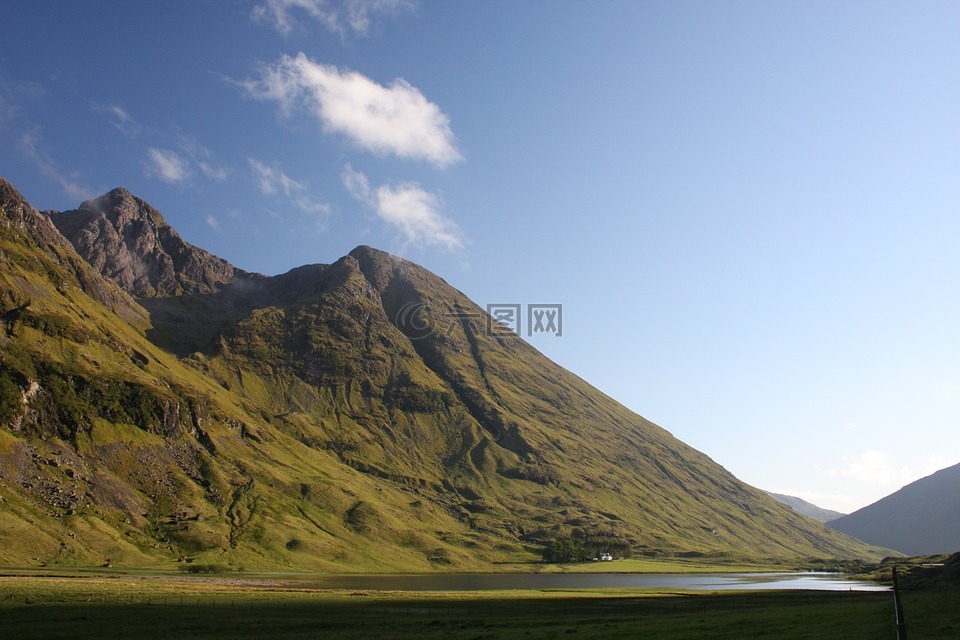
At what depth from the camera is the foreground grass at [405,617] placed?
52.1 m

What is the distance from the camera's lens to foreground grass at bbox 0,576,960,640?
171 ft

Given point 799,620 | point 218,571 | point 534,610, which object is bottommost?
point 218,571

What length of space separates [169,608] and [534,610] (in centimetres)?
4690

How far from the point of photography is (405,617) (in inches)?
2859

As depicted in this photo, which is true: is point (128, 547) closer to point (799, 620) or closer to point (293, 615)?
point (293, 615)

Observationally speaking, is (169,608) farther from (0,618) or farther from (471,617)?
(471,617)

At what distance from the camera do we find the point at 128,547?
19462cm

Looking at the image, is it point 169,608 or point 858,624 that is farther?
point 169,608

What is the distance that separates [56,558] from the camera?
167 metres

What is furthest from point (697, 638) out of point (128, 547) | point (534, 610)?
point (128, 547)

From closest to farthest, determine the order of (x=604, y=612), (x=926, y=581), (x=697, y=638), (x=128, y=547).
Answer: (x=697, y=638)
(x=604, y=612)
(x=926, y=581)
(x=128, y=547)

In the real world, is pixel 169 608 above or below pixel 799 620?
below

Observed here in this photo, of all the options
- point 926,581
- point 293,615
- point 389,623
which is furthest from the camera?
point 926,581

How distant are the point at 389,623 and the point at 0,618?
1485 inches
